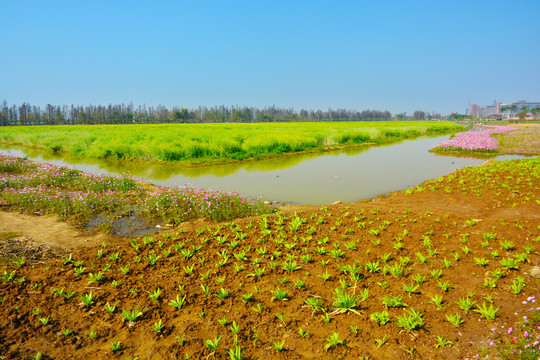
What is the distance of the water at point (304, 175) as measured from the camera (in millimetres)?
11023

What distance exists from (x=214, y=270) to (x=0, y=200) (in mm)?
8314

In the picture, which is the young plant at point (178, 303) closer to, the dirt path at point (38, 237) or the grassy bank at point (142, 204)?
the dirt path at point (38, 237)

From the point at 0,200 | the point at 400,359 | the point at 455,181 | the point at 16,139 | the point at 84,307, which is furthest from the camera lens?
the point at 16,139

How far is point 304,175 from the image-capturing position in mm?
14242

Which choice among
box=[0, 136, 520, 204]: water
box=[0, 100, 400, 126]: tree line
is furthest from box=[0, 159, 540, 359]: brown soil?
box=[0, 100, 400, 126]: tree line

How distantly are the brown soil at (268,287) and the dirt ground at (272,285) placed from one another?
2 cm

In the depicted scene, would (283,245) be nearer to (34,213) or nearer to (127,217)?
(127,217)

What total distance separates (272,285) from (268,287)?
0.24ft

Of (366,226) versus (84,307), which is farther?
(366,226)

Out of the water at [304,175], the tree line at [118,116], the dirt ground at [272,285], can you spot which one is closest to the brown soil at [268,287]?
the dirt ground at [272,285]

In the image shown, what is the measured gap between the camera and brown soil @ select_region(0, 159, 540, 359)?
10.4ft

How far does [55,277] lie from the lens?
4.51 meters

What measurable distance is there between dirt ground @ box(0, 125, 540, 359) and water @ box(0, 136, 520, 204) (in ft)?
12.6

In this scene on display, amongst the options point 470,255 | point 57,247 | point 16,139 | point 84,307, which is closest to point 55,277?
point 84,307
